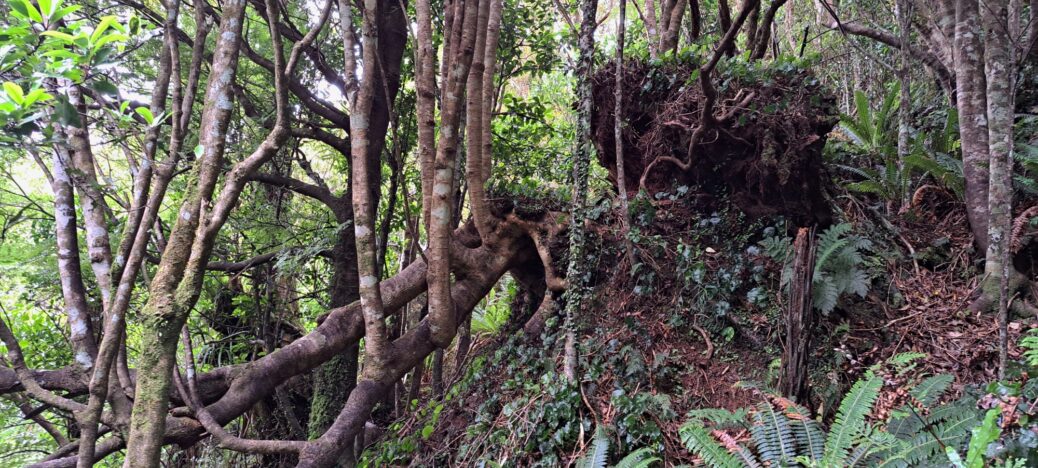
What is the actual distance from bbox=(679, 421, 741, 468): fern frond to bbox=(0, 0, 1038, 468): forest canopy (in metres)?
0.02

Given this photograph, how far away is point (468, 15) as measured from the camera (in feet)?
14.4

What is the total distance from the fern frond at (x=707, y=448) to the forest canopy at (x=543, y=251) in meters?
0.02

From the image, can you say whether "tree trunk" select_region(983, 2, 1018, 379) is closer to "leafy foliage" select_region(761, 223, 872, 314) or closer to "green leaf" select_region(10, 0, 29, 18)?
"leafy foliage" select_region(761, 223, 872, 314)

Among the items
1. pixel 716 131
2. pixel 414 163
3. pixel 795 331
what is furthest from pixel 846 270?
pixel 414 163

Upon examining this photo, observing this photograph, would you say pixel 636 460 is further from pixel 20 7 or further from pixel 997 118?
pixel 20 7

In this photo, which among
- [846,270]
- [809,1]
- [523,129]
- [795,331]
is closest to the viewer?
[795,331]

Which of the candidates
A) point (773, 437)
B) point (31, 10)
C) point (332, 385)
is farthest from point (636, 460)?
point (332, 385)

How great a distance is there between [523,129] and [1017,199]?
5.16 metres

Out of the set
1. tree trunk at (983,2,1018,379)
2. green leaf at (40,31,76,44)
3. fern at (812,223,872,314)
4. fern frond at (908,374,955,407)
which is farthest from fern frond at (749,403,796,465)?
green leaf at (40,31,76,44)

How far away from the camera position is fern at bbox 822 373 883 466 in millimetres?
2871

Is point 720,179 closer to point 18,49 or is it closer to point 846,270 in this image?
point 846,270

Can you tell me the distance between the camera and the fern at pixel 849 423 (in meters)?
2.87

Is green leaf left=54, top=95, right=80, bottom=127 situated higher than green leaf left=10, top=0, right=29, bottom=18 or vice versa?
green leaf left=10, top=0, right=29, bottom=18

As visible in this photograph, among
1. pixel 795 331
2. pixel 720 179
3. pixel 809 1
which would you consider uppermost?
pixel 809 1
